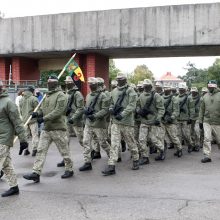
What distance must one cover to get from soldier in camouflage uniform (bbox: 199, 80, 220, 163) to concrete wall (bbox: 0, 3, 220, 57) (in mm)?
6214

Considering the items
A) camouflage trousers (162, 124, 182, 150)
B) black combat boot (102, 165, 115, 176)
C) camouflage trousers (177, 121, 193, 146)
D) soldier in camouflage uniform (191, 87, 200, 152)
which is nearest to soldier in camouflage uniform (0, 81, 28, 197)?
black combat boot (102, 165, 115, 176)

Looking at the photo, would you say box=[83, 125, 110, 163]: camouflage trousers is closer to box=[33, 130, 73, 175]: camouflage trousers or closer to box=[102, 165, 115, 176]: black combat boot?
box=[102, 165, 115, 176]: black combat boot

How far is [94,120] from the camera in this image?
9070mm

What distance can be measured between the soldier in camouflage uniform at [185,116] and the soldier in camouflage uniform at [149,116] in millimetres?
1975

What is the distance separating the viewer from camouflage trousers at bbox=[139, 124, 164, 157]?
9875mm

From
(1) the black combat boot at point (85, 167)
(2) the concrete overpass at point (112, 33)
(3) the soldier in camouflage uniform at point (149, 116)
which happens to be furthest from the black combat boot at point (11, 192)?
(2) the concrete overpass at point (112, 33)

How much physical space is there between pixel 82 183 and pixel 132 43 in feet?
33.0

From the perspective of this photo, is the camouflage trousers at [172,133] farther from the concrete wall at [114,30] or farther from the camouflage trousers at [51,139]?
the concrete wall at [114,30]

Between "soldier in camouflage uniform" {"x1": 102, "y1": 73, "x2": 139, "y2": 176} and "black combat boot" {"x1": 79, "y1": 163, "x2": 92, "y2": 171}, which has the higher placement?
"soldier in camouflage uniform" {"x1": 102, "y1": 73, "x2": 139, "y2": 176}

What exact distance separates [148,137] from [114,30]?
7.82 metres

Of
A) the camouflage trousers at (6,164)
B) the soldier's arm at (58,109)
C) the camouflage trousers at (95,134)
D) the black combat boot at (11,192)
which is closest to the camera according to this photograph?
the camouflage trousers at (6,164)

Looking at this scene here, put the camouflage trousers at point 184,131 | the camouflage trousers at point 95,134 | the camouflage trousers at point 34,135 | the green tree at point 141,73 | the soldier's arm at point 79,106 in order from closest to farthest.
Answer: the camouflage trousers at point 95,134, the soldier's arm at point 79,106, the camouflage trousers at point 34,135, the camouflage trousers at point 184,131, the green tree at point 141,73

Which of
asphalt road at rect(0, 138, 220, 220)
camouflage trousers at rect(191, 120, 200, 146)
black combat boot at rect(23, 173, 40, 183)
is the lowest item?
asphalt road at rect(0, 138, 220, 220)

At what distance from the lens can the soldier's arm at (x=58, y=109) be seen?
778 centimetres
